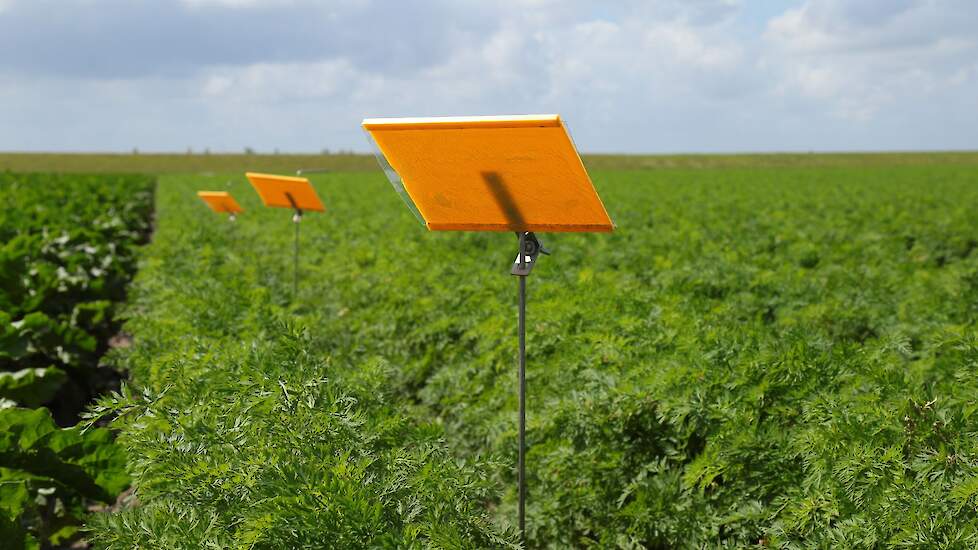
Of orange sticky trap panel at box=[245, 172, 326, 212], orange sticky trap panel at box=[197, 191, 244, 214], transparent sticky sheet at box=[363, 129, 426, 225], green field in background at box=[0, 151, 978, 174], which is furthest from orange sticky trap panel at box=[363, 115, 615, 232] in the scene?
green field in background at box=[0, 151, 978, 174]

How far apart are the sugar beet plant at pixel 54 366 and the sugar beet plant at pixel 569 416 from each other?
0.52 m

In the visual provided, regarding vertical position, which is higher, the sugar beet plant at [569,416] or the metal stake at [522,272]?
the metal stake at [522,272]

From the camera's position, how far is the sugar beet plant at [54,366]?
163 inches

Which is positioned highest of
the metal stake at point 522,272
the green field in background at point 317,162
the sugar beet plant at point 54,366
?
the green field in background at point 317,162

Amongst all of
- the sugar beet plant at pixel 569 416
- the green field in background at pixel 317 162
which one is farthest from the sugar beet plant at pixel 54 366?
the green field in background at pixel 317 162

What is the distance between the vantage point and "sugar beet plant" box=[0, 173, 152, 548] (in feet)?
13.6

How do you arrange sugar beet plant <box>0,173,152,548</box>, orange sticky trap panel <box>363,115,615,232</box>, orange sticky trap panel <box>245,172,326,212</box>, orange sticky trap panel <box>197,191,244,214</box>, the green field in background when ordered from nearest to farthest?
orange sticky trap panel <box>363,115,615,232</box> → sugar beet plant <box>0,173,152,548</box> → orange sticky trap panel <box>245,172,326,212</box> → orange sticky trap panel <box>197,191,244,214</box> → the green field in background

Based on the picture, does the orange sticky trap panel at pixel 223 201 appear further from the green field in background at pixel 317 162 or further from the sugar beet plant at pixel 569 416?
the green field in background at pixel 317 162

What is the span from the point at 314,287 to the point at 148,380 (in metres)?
6.30

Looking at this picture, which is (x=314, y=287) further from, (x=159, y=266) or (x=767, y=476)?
(x=767, y=476)

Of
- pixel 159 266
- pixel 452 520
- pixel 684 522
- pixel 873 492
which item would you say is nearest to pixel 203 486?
pixel 452 520

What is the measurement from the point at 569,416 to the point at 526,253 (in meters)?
1.38

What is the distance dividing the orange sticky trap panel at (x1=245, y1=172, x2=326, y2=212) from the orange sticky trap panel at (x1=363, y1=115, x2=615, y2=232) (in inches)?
232

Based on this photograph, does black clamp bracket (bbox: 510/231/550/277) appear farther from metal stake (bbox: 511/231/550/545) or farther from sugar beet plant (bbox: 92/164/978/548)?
sugar beet plant (bbox: 92/164/978/548)
